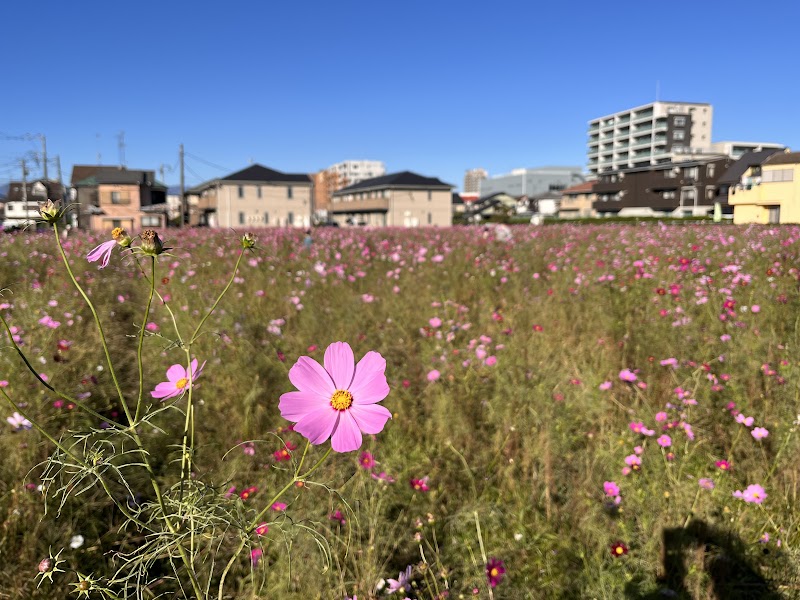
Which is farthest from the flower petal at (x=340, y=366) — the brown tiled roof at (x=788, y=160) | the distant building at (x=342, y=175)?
the distant building at (x=342, y=175)

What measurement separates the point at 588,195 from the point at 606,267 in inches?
2082

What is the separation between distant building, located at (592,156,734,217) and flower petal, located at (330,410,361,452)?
137 ft

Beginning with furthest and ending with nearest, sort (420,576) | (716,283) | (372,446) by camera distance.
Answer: (716,283) < (372,446) < (420,576)

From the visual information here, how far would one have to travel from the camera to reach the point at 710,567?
4.94 feet

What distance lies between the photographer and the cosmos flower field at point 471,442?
4.67 ft

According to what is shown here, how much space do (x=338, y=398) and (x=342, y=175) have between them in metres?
116

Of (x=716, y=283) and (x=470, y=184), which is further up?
(x=470, y=184)

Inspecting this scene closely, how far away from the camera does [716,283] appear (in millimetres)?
3627

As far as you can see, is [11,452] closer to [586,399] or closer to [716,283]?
[586,399]

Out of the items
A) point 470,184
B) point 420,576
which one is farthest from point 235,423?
point 470,184

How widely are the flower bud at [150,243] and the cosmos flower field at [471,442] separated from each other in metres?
0.07

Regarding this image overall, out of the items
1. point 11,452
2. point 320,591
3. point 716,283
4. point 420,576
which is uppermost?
point 716,283

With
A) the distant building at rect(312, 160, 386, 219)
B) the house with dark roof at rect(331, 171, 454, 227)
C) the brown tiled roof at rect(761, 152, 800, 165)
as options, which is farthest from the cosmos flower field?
the distant building at rect(312, 160, 386, 219)

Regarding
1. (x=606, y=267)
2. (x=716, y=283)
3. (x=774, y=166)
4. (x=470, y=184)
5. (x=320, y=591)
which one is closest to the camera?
(x=320, y=591)
